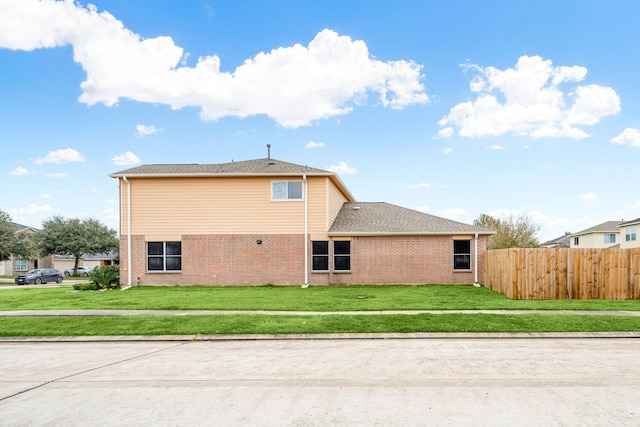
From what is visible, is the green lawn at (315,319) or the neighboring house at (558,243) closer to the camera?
the green lawn at (315,319)

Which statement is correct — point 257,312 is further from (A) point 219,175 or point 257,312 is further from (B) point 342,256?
(A) point 219,175

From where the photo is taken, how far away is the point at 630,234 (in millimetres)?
47531

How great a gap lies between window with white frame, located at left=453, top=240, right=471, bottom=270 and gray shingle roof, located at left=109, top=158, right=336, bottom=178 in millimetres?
7138

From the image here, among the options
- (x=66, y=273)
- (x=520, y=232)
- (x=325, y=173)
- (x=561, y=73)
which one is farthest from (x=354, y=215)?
(x=66, y=273)

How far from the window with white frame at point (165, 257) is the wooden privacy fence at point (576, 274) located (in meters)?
15.6

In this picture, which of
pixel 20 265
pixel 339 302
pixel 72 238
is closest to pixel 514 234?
pixel 339 302

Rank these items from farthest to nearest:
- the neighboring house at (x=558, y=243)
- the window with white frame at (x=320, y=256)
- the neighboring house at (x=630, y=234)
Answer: the neighboring house at (x=558, y=243) → the neighboring house at (x=630, y=234) → the window with white frame at (x=320, y=256)

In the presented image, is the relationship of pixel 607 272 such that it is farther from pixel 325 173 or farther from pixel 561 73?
pixel 325 173

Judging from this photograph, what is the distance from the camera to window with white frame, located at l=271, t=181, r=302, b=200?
2264 cm

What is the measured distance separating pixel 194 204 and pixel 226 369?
1622 cm

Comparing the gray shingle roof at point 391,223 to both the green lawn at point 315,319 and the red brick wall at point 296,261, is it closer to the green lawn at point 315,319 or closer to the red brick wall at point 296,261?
the red brick wall at point 296,261

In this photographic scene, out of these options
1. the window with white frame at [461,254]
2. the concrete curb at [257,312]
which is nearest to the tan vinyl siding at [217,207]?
the window with white frame at [461,254]

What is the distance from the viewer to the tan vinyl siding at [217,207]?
886 inches

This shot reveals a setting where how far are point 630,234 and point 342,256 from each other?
40.2 meters
